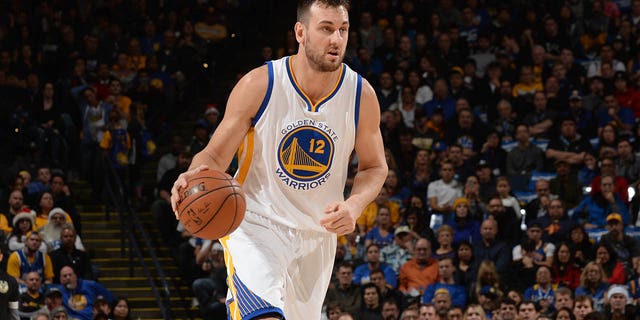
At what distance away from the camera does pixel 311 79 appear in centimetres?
640

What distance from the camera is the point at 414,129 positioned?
53.1 ft

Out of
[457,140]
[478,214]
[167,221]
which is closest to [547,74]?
[457,140]

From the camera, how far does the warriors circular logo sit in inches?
246

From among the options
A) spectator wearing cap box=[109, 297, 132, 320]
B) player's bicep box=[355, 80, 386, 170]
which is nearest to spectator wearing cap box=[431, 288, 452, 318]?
spectator wearing cap box=[109, 297, 132, 320]

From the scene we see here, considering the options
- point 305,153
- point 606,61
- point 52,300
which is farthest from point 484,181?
point 305,153

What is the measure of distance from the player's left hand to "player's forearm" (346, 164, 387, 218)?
33 cm

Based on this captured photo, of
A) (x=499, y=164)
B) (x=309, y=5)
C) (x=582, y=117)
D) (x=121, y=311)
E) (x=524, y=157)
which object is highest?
(x=309, y=5)

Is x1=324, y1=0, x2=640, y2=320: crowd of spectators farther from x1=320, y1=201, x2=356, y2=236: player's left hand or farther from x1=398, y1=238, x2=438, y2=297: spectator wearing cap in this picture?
x1=320, y1=201, x2=356, y2=236: player's left hand

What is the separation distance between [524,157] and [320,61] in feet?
31.3

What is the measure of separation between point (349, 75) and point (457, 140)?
9390 mm

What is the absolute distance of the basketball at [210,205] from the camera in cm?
571

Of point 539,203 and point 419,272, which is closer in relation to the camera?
point 419,272

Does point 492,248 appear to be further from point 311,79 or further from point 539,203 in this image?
point 311,79

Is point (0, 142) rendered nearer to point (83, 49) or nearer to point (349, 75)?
point (83, 49)
